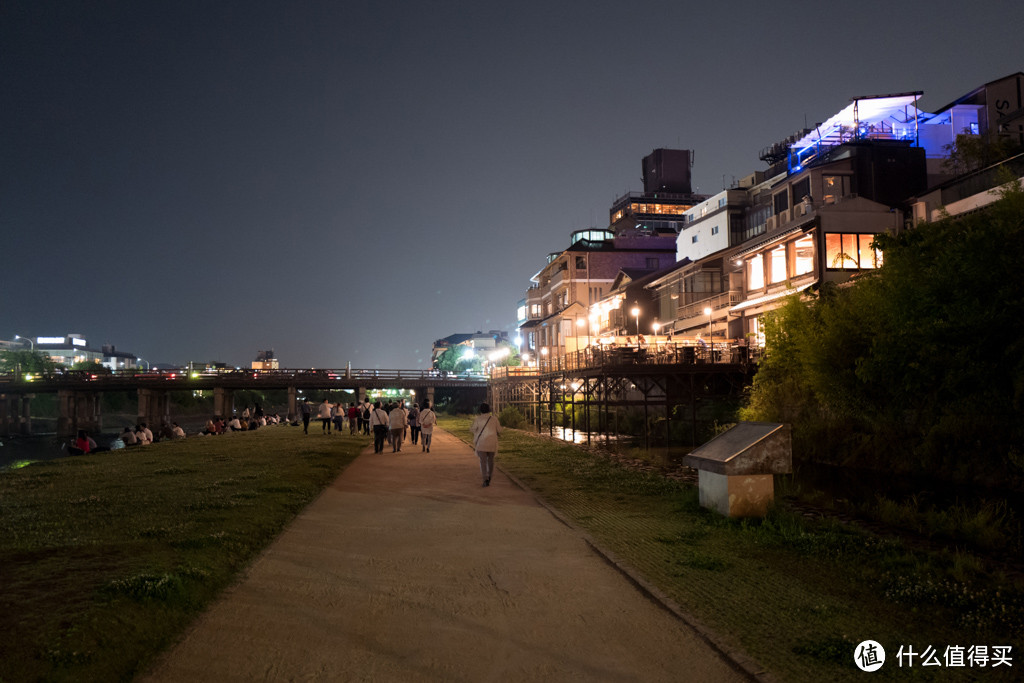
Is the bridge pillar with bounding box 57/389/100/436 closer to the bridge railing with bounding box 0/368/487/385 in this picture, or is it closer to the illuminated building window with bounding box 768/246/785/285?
the bridge railing with bounding box 0/368/487/385

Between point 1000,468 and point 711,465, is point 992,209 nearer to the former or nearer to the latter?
point 1000,468

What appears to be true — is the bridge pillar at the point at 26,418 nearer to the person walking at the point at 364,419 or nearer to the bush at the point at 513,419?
the person walking at the point at 364,419

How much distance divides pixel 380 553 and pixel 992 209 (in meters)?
18.0

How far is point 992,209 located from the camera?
58.4ft

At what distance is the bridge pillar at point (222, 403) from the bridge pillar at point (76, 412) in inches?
456

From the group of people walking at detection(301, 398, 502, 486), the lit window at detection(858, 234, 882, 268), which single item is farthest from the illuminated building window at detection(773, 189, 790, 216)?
the group of people walking at detection(301, 398, 502, 486)

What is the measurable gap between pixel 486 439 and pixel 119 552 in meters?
7.68

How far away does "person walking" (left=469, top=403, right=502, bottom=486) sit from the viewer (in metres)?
14.3

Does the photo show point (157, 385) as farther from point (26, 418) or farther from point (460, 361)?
point (460, 361)

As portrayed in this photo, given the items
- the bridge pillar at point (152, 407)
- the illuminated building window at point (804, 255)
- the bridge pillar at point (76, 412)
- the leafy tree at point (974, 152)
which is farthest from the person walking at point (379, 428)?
the bridge pillar at point (76, 412)

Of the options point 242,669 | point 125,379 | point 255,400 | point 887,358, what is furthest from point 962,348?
point 255,400

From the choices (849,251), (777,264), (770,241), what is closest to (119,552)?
(849,251)

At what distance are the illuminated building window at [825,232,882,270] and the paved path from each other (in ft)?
88.2

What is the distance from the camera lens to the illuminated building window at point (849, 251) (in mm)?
31969
